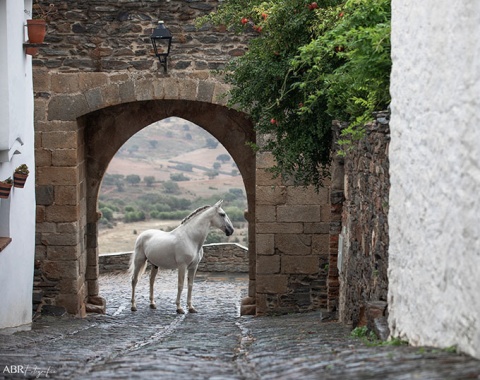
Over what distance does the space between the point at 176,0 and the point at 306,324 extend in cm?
531

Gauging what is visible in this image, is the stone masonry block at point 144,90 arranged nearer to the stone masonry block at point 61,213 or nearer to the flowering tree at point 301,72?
the flowering tree at point 301,72

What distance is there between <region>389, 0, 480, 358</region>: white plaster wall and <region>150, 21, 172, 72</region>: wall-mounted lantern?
6.49m

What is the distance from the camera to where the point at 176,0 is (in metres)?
13.2

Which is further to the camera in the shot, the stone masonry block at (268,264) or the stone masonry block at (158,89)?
the stone masonry block at (268,264)

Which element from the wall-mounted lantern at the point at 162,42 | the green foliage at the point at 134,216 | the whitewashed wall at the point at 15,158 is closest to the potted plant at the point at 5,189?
the whitewashed wall at the point at 15,158

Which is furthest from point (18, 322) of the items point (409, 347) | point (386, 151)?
point (409, 347)

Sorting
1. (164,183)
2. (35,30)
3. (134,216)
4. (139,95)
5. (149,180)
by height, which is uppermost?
(35,30)

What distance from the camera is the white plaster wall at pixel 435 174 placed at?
15.5 feet

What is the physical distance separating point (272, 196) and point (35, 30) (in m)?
3.99

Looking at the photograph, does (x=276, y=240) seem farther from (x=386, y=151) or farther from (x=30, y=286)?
(x=386, y=151)

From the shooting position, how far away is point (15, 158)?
36.5 ft

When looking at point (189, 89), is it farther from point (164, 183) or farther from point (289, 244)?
point (164, 183)

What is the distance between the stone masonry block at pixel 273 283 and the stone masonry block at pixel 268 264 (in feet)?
0.19

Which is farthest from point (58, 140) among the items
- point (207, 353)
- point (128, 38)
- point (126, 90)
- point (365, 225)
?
point (207, 353)
